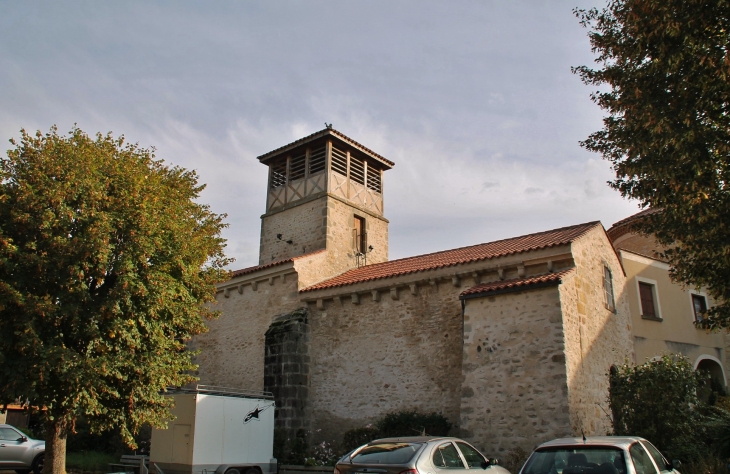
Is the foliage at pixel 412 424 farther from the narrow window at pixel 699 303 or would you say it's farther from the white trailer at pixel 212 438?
the narrow window at pixel 699 303

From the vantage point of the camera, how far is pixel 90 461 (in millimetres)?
15391

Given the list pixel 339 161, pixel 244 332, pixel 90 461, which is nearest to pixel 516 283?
pixel 244 332

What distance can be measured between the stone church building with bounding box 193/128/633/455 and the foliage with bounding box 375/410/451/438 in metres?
0.29

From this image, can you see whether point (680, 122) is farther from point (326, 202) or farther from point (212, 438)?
point (326, 202)

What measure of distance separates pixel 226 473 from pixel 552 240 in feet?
31.5

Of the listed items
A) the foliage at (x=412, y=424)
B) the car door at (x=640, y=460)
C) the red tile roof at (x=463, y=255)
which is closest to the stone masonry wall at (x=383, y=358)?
the foliage at (x=412, y=424)

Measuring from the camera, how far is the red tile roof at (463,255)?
14.6 m

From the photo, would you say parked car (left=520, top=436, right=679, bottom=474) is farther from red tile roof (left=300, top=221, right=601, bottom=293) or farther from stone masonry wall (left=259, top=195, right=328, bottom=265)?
stone masonry wall (left=259, top=195, right=328, bottom=265)

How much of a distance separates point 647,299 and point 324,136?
12.5 meters

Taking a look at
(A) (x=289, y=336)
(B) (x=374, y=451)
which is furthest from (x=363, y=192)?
(B) (x=374, y=451)

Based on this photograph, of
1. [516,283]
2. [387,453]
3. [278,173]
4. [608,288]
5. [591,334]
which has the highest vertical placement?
[278,173]

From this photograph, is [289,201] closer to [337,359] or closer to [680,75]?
[337,359]

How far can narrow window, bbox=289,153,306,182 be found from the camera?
75.0 feet

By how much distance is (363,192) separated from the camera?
23.0 metres
